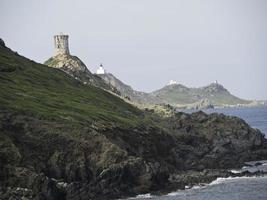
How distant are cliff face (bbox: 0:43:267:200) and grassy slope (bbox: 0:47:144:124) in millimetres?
336

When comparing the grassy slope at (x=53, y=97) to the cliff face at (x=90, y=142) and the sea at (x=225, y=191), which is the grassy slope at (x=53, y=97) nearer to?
the cliff face at (x=90, y=142)

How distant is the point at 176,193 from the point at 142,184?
20.1 ft

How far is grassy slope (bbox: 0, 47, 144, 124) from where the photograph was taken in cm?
13888

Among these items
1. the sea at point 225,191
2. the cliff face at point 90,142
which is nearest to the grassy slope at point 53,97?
the cliff face at point 90,142

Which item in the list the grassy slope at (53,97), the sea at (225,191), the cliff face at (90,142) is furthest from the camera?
the grassy slope at (53,97)

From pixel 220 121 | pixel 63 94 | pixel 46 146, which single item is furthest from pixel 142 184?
pixel 220 121

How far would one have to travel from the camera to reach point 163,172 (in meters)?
126

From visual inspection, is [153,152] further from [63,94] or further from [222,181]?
[63,94]

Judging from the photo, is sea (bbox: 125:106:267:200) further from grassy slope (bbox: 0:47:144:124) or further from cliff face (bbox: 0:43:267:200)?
grassy slope (bbox: 0:47:144:124)

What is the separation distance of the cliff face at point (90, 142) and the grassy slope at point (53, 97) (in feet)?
1.10

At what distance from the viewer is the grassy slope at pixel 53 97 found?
139 m

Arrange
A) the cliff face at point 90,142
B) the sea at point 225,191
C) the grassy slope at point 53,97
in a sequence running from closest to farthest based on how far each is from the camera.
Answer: the cliff face at point 90,142
the sea at point 225,191
the grassy slope at point 53,97

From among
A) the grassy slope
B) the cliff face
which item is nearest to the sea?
the cliff face

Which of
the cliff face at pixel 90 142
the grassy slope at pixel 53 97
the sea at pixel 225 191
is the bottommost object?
Result: the sea at pixel 225 191
